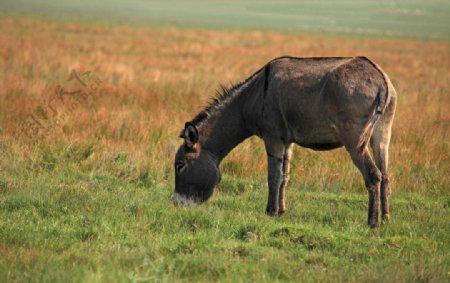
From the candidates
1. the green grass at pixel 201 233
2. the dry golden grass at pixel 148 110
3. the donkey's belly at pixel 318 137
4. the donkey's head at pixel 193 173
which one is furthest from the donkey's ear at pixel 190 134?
the dry golden grass at pixel 148 110

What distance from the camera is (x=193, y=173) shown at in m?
9.23

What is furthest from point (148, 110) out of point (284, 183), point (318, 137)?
point (318, 137)

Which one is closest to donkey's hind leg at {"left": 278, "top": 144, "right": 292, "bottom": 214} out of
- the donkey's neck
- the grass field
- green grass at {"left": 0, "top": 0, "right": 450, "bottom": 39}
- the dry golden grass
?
Answer: the grass field

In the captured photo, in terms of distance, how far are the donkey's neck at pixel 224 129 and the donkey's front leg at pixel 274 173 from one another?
2.25 feet

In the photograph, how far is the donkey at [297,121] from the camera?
804 centimetres

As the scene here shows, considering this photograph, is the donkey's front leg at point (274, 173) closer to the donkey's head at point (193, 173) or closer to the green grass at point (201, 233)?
the green grass at point (201, 233)

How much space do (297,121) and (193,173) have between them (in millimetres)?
1643

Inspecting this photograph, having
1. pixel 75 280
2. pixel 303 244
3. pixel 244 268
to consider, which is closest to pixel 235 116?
pixel 303 244

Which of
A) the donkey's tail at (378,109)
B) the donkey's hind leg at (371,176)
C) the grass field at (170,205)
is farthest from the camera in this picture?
the donkey's hind leg at (371,176)

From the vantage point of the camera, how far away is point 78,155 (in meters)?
11.3

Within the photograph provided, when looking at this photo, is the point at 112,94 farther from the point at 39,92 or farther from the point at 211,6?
the point at 211,6

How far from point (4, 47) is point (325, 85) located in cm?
1966

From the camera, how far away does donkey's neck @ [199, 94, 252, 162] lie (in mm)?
9398

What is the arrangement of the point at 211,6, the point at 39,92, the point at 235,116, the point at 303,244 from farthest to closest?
the point at 211,6, the point at 39,92, the point at 235,116, the point at 303,244
